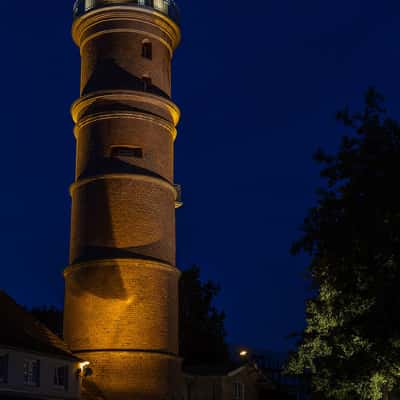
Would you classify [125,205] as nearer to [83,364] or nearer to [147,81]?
[147,81]

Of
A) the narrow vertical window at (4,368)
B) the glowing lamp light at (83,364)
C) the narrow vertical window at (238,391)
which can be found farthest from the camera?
the narrow vertical window at (238,391)

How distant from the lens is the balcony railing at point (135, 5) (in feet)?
112

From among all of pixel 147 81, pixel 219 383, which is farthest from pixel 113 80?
pixel 219 383

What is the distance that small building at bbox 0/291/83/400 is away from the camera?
26375mm

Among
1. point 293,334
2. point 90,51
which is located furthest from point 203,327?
point 293,334

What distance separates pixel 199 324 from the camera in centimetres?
5125

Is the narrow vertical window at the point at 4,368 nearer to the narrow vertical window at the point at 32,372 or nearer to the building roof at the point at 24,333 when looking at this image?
the building roof at the point at 24,333

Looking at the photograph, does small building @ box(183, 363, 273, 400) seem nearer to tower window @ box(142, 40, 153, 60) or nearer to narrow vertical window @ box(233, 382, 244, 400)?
narrow vertical window @ box(233, 382, 244, 400)

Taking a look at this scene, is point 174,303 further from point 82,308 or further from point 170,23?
point 170,23

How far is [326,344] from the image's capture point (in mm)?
23453

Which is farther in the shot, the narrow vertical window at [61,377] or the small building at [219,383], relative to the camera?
the small building at [219,383]

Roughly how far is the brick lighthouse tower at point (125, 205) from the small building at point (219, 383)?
712 cm

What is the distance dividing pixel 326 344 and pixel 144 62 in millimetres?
15801

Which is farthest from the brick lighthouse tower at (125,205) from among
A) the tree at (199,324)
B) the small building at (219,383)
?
the tree at (199,324)
